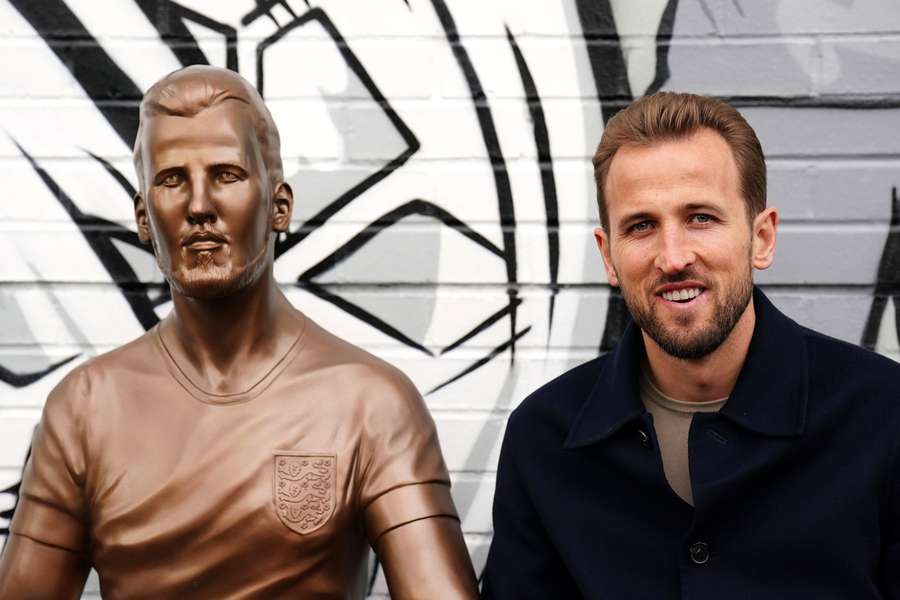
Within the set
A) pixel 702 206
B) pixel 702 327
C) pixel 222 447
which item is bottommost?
pixel 222 447

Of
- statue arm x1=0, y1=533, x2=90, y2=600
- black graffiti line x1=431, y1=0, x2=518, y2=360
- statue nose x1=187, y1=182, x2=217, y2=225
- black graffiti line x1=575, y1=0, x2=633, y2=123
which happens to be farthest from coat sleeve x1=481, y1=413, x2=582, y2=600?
black graffiti line x1=575, y1=0, x2=633, y2=123

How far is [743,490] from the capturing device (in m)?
2.30

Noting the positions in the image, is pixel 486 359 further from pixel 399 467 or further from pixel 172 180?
pixel 172 180

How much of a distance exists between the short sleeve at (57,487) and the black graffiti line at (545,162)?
1.43 metres

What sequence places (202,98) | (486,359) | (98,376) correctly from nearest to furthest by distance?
(202,98)
(98,376)
(486,359)

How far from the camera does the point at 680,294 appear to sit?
232 centimetres

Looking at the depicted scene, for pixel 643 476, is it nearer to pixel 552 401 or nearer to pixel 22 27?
pixel 552 401

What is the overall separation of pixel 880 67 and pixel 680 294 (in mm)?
1462

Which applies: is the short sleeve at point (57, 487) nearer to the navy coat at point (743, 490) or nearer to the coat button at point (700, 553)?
the navy coat at point (743, 490)

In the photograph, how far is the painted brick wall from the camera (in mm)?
3443

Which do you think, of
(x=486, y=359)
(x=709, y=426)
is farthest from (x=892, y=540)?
(x=486, y=359)

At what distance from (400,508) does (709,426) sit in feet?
2.00

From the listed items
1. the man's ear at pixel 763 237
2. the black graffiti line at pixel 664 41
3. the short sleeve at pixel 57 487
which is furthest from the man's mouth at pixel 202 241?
the black graffiti line at pixel 664 41

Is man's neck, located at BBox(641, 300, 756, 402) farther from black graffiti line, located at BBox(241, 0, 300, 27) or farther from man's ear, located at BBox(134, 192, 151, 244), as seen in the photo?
black graffiti line, located at BBox(241, 0, 300, 27)
